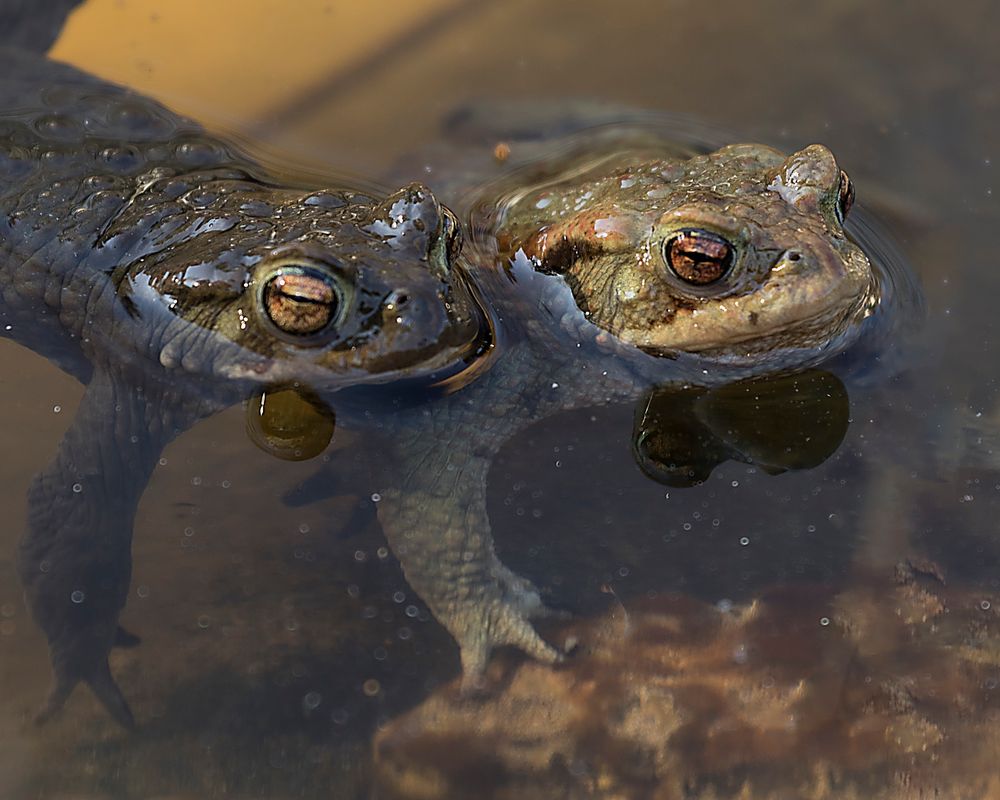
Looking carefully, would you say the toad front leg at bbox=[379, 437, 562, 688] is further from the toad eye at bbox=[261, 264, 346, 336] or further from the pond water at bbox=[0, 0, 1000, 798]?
the toad eye at bbox=[261, 264, 346, 336]

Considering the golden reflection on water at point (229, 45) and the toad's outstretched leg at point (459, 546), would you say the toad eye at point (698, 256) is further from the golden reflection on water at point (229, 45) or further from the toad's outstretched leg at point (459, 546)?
the golden reflection on water at point (229, 45)

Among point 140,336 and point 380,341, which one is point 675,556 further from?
A: point 140,336

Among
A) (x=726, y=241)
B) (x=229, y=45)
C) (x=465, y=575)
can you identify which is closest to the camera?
(x=726, y=241)

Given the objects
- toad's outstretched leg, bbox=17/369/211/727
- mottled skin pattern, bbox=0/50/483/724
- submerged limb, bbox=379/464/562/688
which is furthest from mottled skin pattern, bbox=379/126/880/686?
toad's outstretched leg, bbox=17/369/211/727

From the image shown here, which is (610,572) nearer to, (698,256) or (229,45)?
(698,256)

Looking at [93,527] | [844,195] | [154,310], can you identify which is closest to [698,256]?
[844,195]

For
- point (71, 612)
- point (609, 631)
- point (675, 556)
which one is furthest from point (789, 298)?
point (71, 612)

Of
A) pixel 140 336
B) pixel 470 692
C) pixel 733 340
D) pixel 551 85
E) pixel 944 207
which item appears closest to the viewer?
pixel 470 692

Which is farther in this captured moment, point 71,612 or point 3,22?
point 3,22

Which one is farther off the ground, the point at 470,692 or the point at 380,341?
the point at 380,341
